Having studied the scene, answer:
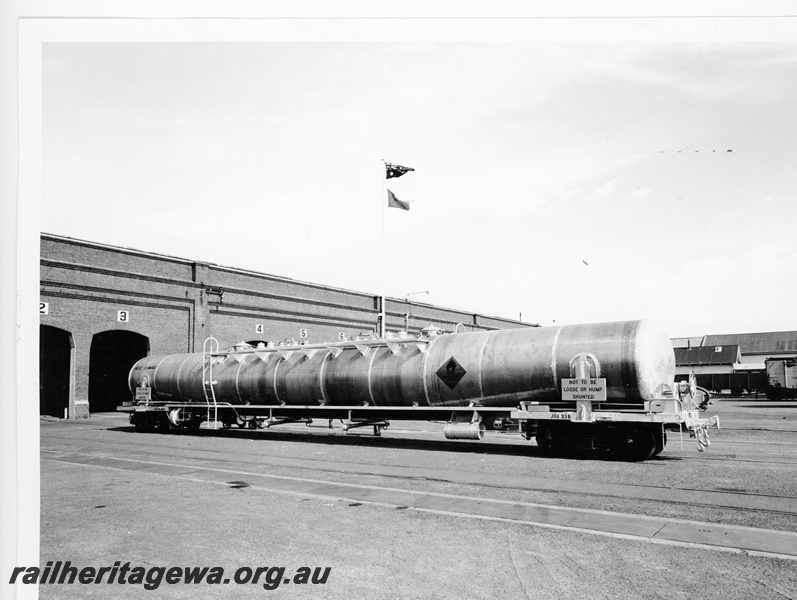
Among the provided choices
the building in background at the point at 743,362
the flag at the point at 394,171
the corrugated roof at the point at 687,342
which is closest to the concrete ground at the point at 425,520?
the flag at the point at 394,171

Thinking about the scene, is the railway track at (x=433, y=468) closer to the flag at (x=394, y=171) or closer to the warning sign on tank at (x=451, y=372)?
the warning sign on tank at (x=451, y=372)

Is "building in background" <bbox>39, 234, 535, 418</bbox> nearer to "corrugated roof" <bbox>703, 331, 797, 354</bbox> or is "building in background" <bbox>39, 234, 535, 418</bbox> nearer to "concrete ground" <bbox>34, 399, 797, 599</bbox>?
"concrete ground" <bbox>34, 399, 797, 599</bbox>

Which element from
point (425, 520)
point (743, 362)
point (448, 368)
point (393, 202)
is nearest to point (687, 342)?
point (743, 362)

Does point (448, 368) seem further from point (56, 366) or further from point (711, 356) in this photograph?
point (711, 356)

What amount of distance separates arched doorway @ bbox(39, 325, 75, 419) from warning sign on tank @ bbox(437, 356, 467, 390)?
17711 millimetres

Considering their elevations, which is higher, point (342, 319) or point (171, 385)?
point (342, 319)

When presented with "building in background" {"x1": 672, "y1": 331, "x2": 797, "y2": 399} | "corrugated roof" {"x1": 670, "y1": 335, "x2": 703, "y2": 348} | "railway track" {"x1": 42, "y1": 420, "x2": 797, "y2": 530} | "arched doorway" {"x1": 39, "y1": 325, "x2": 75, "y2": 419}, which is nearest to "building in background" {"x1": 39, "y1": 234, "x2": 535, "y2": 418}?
"arched doorway" {"x1": 39, "y1": 325, "x2": 75, "y2": 419}

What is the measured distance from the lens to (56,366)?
84.8 ft

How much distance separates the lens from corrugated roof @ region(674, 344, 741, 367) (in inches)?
2840

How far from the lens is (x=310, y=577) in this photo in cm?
628

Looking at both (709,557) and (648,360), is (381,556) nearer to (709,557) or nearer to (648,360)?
(709,557)

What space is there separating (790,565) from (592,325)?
8185 millimetres

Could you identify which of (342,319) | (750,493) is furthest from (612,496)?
(342,319)

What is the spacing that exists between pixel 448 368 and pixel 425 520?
751 cm
